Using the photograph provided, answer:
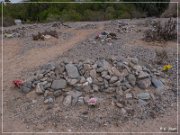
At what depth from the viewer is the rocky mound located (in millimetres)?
4629

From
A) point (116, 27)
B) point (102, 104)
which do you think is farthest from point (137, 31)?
point (102, 104)

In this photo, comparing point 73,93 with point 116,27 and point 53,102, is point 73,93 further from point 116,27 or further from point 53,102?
point 116,27

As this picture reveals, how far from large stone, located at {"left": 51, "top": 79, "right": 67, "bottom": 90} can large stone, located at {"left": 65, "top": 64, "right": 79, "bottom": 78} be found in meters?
0.17

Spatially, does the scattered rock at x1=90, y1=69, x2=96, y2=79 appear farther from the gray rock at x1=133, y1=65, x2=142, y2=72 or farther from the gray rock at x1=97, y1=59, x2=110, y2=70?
the gray rock at x1=133, y1=65, x2=142, y2=72

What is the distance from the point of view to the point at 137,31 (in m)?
8.70

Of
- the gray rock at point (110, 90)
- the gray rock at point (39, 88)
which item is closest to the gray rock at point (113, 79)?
the gray rock at point (110, 90)

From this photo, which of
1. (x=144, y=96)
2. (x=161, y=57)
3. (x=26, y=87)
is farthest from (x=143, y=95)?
(x=26, y=87)

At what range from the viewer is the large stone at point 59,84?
477 cm

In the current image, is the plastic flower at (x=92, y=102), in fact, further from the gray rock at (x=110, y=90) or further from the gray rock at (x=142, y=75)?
the gray rock at (x=142, y=75)

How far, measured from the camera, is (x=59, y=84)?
15.8 feet

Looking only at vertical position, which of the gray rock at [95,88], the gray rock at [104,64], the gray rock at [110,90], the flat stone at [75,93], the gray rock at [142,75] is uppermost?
the gray rock at [104,64]

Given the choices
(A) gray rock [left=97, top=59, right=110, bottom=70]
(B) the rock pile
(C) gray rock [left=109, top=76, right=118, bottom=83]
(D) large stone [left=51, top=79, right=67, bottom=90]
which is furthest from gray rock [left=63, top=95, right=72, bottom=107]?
(A) gray rock [left=97, top=59, right=110, bottom=70]

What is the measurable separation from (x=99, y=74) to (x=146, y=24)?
Result: 524 cm

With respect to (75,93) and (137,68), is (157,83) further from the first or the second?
(75,93)
